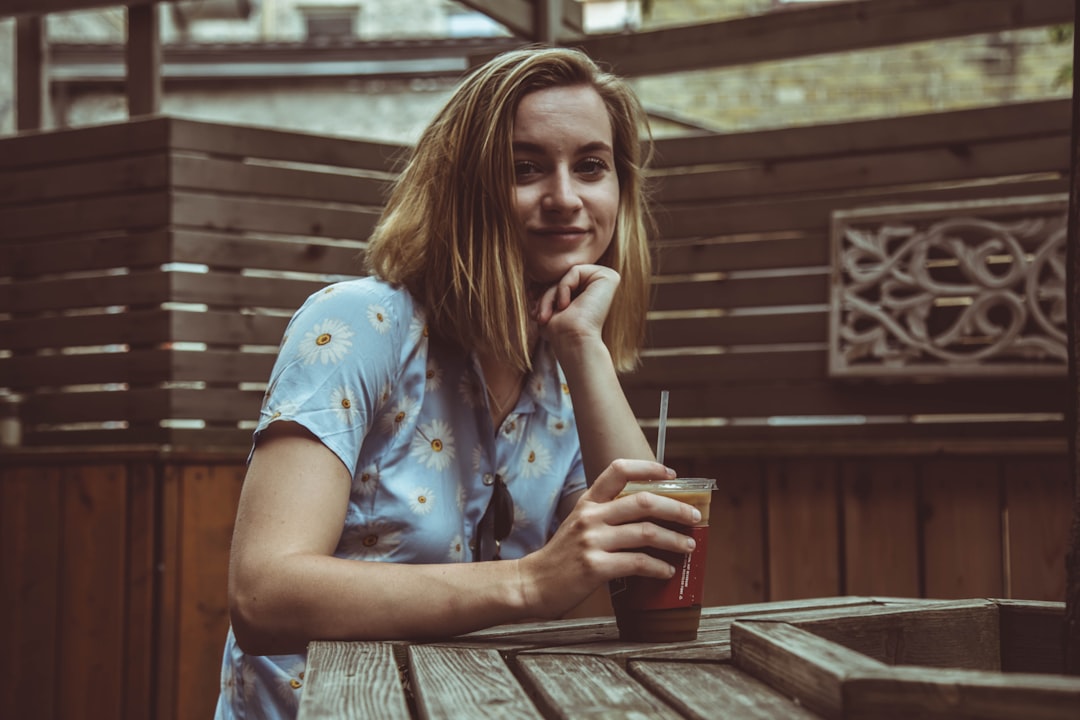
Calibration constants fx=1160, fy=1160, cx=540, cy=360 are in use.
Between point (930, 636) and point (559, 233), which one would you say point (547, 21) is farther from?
point (930, 636)

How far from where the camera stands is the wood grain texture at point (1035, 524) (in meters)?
3.51

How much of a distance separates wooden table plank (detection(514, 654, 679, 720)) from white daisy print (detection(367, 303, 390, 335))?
2.21 feet

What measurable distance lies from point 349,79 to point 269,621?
9.92 metres

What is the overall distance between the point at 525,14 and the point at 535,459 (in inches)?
105

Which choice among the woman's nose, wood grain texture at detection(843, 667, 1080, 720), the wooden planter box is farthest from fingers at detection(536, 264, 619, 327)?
wood grain texture at detection(843, 667, 1080, 720)

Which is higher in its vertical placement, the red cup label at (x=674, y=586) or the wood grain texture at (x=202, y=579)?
the red cup label at (x=674, y=586)

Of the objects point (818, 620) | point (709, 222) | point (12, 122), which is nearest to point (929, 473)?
point (709, 222)

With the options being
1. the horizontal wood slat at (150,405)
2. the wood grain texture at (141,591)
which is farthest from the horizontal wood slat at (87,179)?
the wood grain texture at (141,591)

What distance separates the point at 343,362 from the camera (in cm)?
172

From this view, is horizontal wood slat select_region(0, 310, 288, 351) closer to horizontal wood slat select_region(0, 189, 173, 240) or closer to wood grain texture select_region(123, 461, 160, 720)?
horizontal wood slat select_region(0, 189, 173, 240)

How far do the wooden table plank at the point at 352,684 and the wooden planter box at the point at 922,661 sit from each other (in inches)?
13.7

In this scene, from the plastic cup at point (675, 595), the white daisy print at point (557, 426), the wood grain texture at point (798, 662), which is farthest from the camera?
the white daisy print at point (557, 426)

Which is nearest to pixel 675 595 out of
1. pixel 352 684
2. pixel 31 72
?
pixel 352 684

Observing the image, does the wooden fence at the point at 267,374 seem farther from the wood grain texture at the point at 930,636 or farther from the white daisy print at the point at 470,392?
the wood grain texture at the point at 930,636
